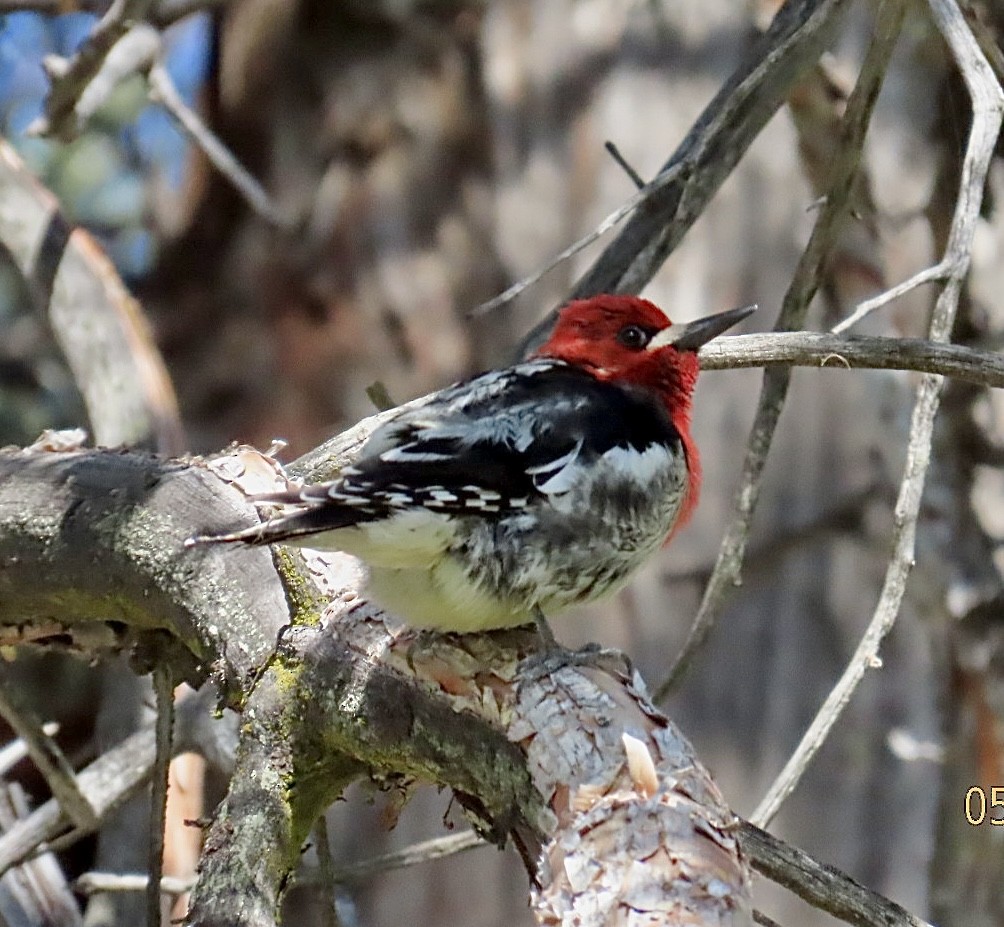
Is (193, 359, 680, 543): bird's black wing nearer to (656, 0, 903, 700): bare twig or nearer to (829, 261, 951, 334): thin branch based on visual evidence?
(656, 0, 903, 700): bare twig

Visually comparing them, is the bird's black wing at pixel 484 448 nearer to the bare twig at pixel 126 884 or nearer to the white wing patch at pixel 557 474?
the white wing patch at pixel 557 474

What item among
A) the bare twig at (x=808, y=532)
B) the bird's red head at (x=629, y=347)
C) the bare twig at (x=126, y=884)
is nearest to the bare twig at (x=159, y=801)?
the bare twig at (x=126, y=884)

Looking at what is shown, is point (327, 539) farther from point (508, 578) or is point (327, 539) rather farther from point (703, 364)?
point (703, 364)

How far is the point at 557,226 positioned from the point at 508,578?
260 cm

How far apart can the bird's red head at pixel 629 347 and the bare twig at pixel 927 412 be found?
63 centimetres

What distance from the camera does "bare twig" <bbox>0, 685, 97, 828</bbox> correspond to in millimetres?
2387

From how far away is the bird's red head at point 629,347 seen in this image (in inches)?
100.0

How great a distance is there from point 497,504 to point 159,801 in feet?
2.16

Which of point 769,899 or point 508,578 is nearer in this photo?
point 508,578

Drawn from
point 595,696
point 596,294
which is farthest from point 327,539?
point 596,294

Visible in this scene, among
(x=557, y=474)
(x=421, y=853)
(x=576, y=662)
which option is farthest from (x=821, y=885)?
(x=421, y=853)

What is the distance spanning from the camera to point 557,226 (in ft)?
14.4
